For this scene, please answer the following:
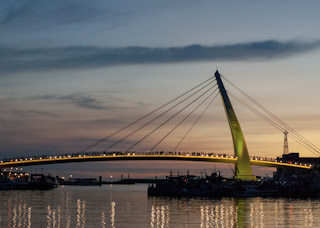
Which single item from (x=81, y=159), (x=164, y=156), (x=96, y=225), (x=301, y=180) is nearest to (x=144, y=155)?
(x=164, y=156)

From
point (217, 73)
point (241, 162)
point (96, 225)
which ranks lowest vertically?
A: point (96, 225)

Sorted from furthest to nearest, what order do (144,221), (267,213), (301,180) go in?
(301,180)
(267,213)
(144,221)

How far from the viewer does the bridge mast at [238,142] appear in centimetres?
8962

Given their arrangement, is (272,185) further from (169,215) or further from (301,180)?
(169,215)

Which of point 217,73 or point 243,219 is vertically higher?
point 217,73

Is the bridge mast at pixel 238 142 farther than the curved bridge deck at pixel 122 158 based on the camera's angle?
No

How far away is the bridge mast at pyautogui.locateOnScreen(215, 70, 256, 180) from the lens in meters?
89.6

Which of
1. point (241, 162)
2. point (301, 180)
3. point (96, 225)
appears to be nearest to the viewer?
point (96, 225)

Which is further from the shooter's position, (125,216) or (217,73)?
(217,73)

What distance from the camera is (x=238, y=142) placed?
91000 mm

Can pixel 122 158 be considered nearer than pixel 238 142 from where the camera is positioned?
No

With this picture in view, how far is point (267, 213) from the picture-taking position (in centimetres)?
5734

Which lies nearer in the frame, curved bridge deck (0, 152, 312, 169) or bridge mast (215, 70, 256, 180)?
bridge mast (215, 70, 256, 180)

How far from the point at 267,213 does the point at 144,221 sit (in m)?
12.8
